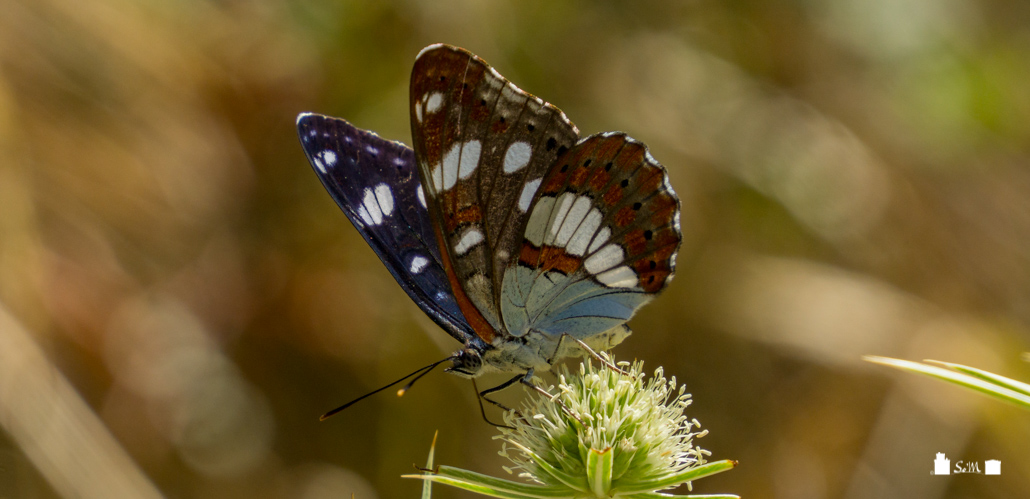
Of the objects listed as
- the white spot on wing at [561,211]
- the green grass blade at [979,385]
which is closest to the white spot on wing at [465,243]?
the white spot on wing at [561,211]

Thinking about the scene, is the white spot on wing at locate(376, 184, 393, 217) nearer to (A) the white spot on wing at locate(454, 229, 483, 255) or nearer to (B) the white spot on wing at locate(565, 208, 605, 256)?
(A) the white spot on wing at locate(454, 229, 483, 255)

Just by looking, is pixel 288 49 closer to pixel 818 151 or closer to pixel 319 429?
pixel 319 429

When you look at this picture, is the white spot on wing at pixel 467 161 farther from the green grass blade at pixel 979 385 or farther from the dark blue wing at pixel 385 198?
the green grass blade at pixel 979 385

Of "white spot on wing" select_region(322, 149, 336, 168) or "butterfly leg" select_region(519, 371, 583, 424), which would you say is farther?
"white spot on wing" select_region(322, 149, 336, 168)

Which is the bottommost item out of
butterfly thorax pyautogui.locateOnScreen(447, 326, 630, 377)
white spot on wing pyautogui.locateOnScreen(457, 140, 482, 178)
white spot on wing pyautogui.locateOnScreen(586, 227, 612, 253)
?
butterfly thorax pyautogui.locateOnScreen(447, 326, 630, 377)

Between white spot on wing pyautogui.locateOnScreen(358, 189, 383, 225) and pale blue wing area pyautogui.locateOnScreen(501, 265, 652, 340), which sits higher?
white spot on wing pyautogui.locateOnScreen(358, 189, 383, 225)

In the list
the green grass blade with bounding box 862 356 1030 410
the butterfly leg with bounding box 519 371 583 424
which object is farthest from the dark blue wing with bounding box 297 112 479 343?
the green grass blade with bounding box 862 356 1030 410

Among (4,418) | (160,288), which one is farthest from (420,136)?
(160,288)

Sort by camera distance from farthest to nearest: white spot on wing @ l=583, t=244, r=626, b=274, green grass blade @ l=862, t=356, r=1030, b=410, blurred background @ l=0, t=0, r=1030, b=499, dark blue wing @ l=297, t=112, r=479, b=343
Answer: blurred background @ l=0, t=0, r=1030, b=499
dark blue wing @ l=297, t=112, r=479, b=343
white spot on wing @ l=583, t=244, r=626, b=274
green grass blade @ l=862, t=356, r=1030, b=410
